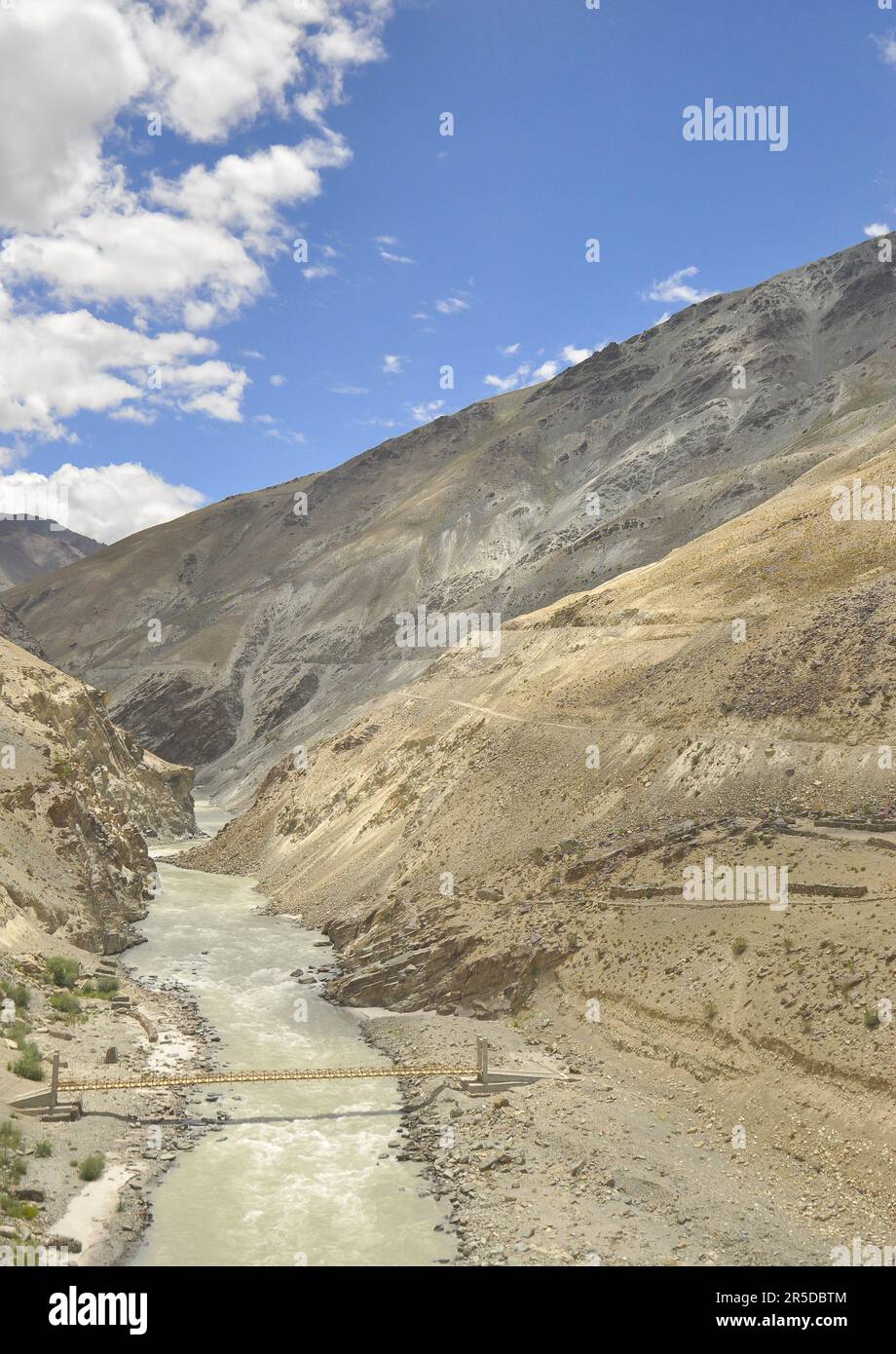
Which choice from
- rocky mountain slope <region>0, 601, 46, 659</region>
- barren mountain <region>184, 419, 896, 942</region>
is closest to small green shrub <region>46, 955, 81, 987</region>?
barren mountain <region>184, 419, 896, 942</region>

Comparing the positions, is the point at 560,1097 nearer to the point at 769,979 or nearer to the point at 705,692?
the point at 769,979

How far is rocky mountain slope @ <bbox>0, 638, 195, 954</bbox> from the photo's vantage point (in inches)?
1507

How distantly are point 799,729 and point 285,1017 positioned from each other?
69.8 ft

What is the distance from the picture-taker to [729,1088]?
24.1m

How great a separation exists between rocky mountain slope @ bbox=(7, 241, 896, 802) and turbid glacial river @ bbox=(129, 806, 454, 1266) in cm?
4557

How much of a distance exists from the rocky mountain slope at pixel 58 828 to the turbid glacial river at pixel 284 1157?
4.12 meters

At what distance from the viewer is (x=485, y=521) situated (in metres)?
129

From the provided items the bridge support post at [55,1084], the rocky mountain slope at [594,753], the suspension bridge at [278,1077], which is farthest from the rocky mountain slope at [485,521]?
the bridge support post at [55,1084]

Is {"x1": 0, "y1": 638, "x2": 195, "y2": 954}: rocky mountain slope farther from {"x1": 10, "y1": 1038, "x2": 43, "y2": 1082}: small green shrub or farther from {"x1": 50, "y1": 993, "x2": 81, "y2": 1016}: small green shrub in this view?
{"x1": 10, "y1": 1038, "x2": 43, "y2": 1082}: small green shrub

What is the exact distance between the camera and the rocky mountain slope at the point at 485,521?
97750 mm

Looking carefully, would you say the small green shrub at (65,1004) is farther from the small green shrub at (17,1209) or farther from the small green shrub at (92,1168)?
the small green shrub at (17,1209)

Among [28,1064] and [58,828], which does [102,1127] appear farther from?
[58,828]

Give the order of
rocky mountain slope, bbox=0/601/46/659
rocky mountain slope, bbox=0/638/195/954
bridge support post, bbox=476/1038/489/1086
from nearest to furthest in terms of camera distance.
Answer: bridge support post, bbox=476/1038/489/1086 → rocky mountain slope, bbox=0/638/195/954 → rocky mountain slope, bbox=0/601/46/659
